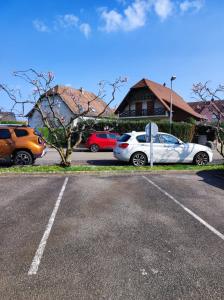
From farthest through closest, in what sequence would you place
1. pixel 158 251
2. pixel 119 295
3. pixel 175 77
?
pixel 175 77
pixel 158 251
pixel 119 295

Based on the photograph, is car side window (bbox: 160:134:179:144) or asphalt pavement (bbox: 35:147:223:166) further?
asphalt pavement (bbox: 35:147:223:166)

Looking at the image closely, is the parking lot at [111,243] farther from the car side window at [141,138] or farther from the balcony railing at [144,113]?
the balcony railing at [144,113]

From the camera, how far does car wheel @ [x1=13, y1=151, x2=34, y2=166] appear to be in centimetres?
1128

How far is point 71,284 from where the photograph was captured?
2980 mm

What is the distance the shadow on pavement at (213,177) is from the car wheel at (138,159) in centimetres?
253

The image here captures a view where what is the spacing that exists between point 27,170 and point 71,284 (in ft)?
24.8

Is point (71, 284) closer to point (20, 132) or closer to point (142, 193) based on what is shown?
point (142, 193)

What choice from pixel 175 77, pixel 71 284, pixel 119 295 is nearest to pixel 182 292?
pixel 119 295

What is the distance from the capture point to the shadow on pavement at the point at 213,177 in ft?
27.5

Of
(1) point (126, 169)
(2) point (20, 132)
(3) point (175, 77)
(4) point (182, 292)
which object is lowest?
(4) point (182, 292)

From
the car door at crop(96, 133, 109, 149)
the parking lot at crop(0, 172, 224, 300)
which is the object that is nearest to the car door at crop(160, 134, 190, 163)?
the parking lot at crop(0, 172, 224, 300)

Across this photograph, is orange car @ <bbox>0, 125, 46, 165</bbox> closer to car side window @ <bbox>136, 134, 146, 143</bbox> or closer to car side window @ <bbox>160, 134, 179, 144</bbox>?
car side window @ <bbox>136, 134, 146, 143</bbox>

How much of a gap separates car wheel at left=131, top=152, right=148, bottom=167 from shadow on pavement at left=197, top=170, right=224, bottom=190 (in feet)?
8.29

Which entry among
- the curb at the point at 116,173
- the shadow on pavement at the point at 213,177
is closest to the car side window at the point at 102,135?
the curb at the point at 116,173
